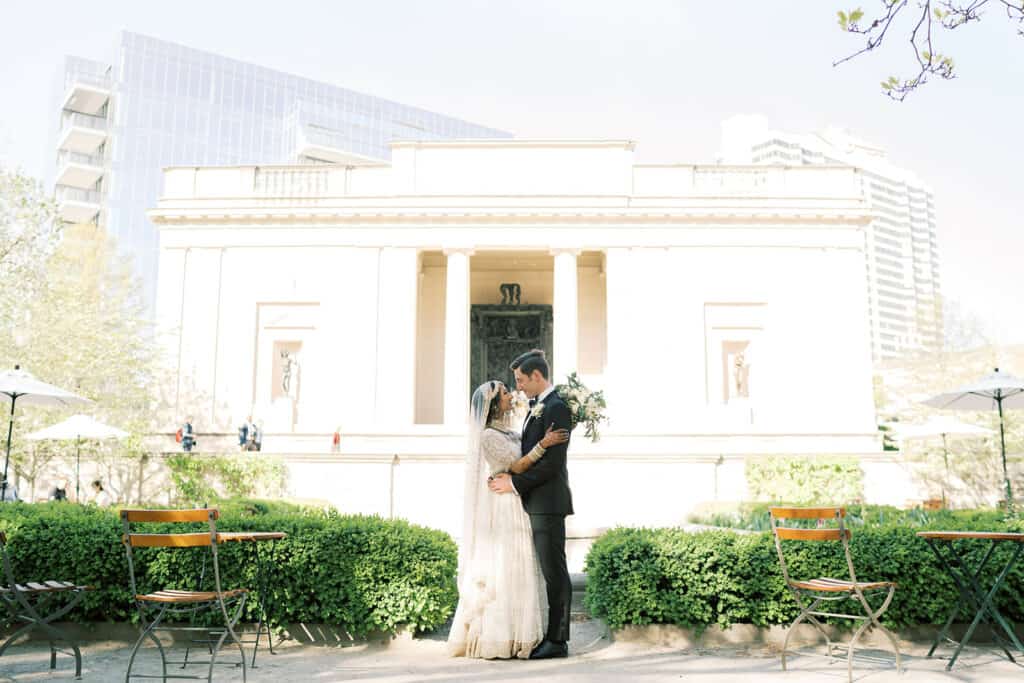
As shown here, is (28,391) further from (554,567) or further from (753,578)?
(753,578)

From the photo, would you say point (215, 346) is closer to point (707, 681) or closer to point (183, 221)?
point (183, 221)

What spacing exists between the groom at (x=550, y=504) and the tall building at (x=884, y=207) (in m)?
125

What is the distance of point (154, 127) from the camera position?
5562 cm

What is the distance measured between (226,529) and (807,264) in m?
24.5

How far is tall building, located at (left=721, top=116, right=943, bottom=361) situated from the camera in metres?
124

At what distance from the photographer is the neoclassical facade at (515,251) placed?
88.9ft

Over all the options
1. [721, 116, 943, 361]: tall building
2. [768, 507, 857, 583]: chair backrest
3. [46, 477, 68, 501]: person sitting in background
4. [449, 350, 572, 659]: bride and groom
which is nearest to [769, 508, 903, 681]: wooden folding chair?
[768, 507, 857, 583]: chair backrest

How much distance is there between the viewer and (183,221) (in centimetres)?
2814

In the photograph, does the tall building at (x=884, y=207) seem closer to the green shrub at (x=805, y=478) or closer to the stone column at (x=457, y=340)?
the stone column at (x=457, y=340)

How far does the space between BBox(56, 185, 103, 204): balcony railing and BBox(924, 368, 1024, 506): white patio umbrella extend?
2070 inches

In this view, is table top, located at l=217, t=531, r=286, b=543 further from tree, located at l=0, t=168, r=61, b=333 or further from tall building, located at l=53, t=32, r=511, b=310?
tall building, located at l=53, t=32, r=511, b=310

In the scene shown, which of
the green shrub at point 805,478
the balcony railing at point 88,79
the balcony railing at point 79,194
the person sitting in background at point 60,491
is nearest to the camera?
the person sitting in background at point 60,491

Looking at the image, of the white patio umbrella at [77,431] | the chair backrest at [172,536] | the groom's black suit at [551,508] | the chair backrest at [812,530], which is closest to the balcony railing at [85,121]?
the white patio umbrella at [77,431]

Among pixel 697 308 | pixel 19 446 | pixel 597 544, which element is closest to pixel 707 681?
pixel 597 544
